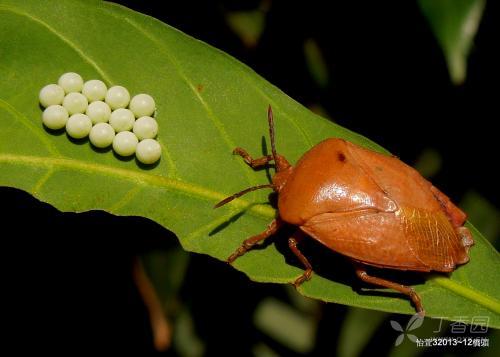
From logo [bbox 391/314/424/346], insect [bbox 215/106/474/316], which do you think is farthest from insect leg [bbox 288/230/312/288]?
logo [bbox 391/314/424/346]

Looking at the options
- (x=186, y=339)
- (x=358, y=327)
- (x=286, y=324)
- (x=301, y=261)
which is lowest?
(x=186, y=339)

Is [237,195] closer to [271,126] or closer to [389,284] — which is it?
[271,126]

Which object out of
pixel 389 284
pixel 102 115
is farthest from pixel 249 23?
pixel 389 284

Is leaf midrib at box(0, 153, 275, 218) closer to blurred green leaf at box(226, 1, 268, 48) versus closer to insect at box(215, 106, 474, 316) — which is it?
insect at box(215, 106, 474, 316)

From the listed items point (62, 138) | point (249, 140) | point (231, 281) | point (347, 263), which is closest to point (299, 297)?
point (231, 281)

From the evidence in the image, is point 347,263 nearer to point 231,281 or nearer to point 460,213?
point 460,213
